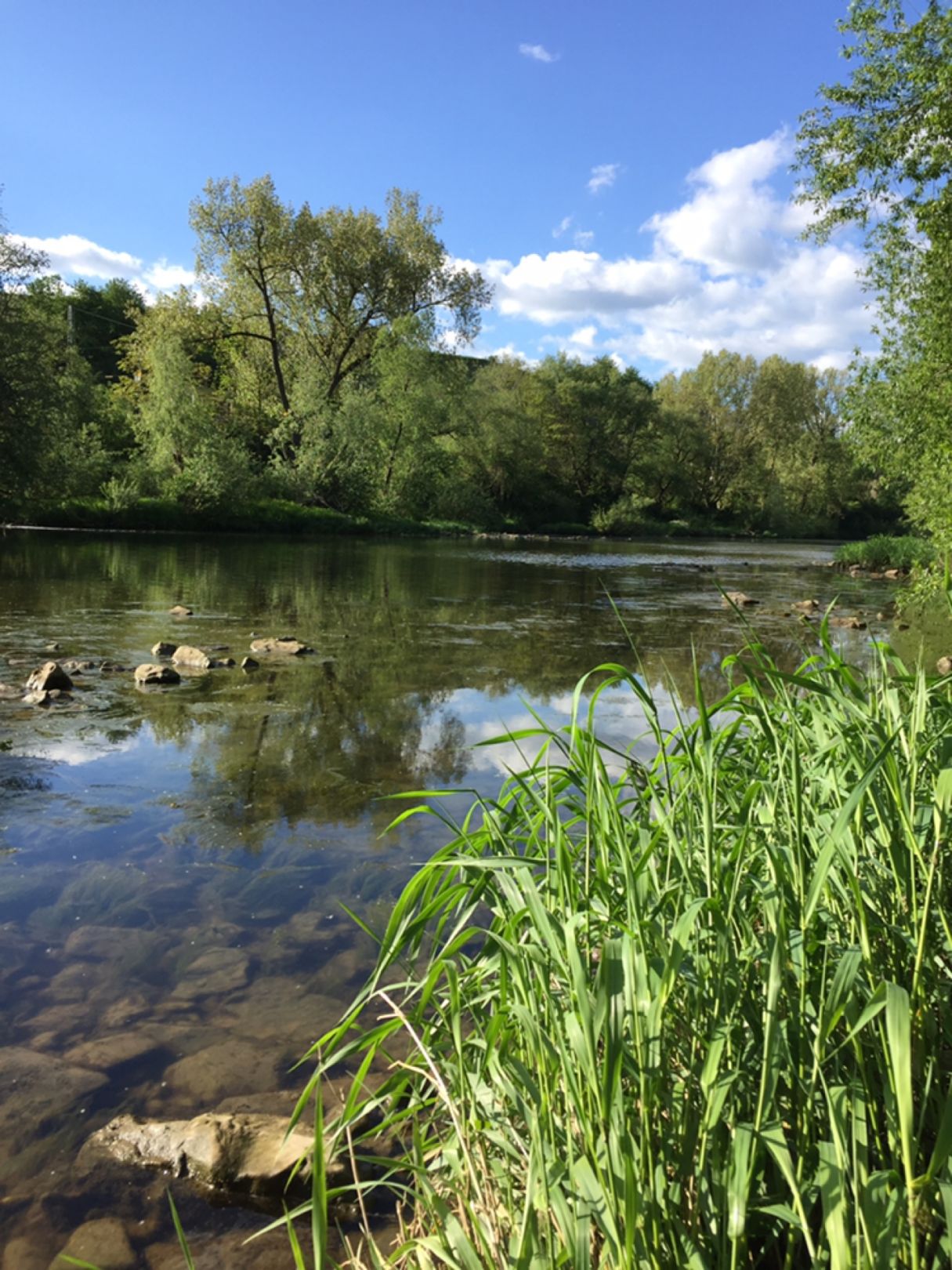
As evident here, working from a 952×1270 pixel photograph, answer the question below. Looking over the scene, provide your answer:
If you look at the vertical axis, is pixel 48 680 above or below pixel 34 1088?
above

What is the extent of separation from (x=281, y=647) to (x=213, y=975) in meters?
8.64

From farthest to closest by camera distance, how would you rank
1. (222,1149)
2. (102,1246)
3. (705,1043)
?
1. (222,1149)
2. (102,1246)
3. (705,1043)

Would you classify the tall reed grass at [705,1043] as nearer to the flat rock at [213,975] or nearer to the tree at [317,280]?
the flat rock at [213,975]

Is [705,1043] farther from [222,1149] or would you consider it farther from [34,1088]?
[34,1088]

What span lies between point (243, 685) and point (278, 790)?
3.66 m

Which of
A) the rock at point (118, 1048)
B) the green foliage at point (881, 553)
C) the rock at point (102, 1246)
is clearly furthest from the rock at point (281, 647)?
the green foliage at point (881, 553)

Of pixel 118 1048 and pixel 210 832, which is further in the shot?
pixel 210 832

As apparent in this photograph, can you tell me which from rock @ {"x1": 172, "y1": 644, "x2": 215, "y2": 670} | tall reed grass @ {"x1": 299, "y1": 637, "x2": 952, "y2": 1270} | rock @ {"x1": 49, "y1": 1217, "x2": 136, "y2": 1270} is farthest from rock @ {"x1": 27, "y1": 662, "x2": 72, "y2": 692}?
tall reed grass @ {"x1": 299, "y1": 637, "x2": 952, "y2": 1270}

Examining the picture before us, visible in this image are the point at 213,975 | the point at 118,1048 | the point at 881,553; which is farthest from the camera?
the point at 881,553

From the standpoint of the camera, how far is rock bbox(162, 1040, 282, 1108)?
10.4ft

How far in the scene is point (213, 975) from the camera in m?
3.95

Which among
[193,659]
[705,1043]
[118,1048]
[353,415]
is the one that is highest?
[353,415]

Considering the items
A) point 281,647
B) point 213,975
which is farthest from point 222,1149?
point 281,647

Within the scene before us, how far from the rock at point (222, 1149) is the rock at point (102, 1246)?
214 millimetres
